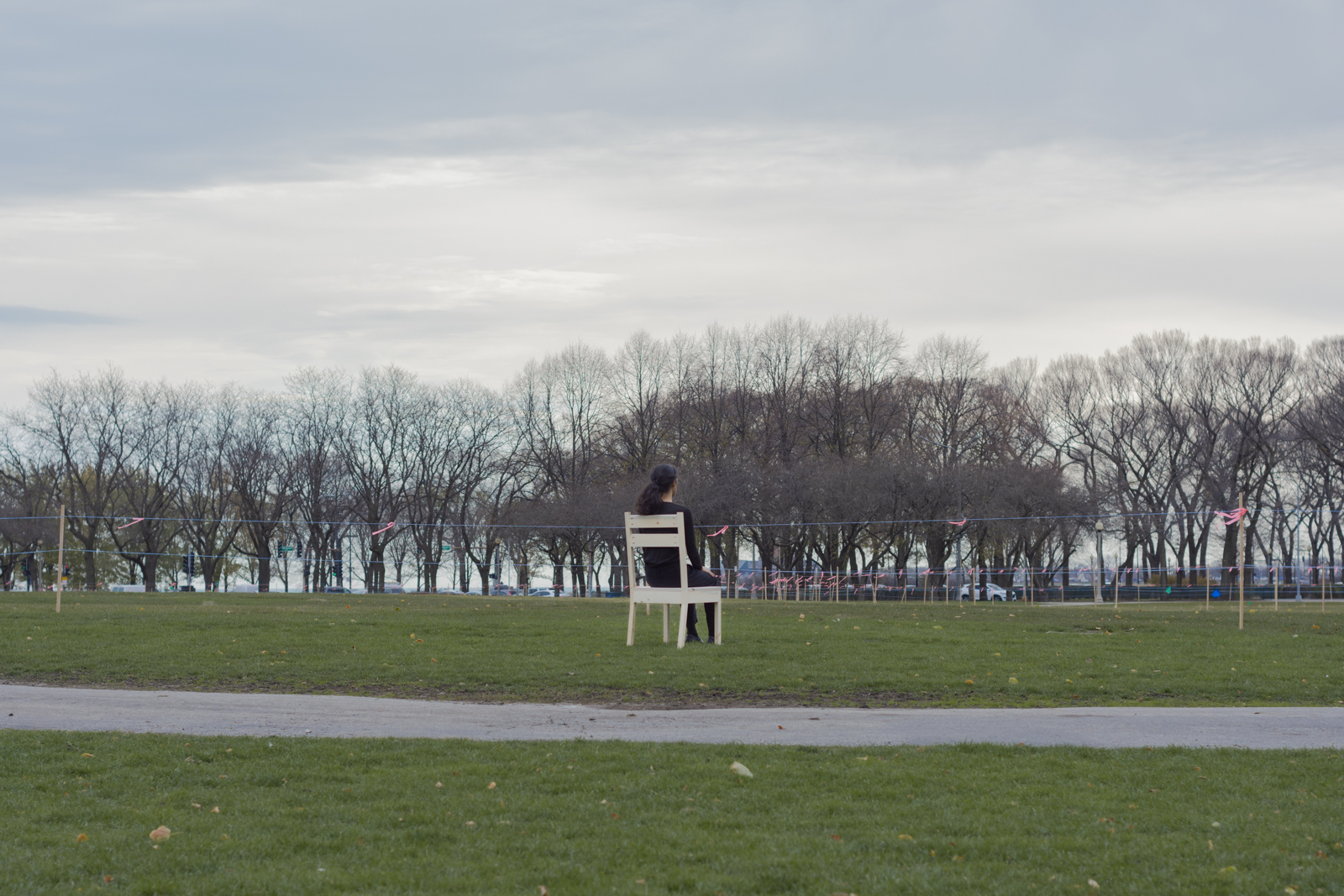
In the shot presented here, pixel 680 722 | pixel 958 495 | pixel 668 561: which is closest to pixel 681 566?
pixel 668 561

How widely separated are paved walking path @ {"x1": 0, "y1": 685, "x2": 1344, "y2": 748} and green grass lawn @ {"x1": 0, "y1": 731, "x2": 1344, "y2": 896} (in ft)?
1.58

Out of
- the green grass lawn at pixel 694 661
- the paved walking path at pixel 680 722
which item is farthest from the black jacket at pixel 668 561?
the paved walking path at pixel 680 722

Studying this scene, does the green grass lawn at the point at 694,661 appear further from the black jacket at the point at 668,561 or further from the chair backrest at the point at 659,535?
the chair backrest at the point at 659,535

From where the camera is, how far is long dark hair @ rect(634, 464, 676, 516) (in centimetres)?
1228

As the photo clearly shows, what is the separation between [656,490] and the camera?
1238 cm

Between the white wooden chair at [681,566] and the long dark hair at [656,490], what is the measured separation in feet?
0.58

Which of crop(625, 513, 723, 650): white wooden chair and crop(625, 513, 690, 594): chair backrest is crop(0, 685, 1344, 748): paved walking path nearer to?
crop(625, 513, 723, 650): white wooden chair

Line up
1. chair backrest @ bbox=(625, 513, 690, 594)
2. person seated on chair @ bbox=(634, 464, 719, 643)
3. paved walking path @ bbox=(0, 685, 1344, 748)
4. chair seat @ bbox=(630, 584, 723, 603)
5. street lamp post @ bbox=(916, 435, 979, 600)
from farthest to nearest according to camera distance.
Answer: street lamp post @ bbox=(916, 435, 979, 600)
person seated on chair @ bbox=(634, 464, 719, 643)
chair backrest @ bbox=(625, 513, 690, 594)
chair seat @ bbox=(630, 584, 723, 603)
paved walking path @ bbox=(0, 685, 1344, 748)

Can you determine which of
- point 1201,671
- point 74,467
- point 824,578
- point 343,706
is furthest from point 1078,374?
point 343,706

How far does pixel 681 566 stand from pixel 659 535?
0.51 m

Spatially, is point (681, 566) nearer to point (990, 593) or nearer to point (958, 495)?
point (958, 495)

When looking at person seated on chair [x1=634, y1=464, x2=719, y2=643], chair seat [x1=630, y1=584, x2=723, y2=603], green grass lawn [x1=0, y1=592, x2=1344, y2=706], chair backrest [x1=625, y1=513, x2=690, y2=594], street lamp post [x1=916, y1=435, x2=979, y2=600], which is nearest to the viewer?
green grass lawn [x1=0, y1=592, x2=1344, y2=706]

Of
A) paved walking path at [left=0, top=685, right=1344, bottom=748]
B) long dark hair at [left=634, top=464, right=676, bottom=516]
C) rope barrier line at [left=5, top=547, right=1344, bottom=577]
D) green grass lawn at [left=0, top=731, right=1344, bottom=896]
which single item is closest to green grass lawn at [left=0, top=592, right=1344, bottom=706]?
paved walking path at [left=0, top=685, right=1344, bottom=748]

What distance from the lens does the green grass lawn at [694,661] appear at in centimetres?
948
